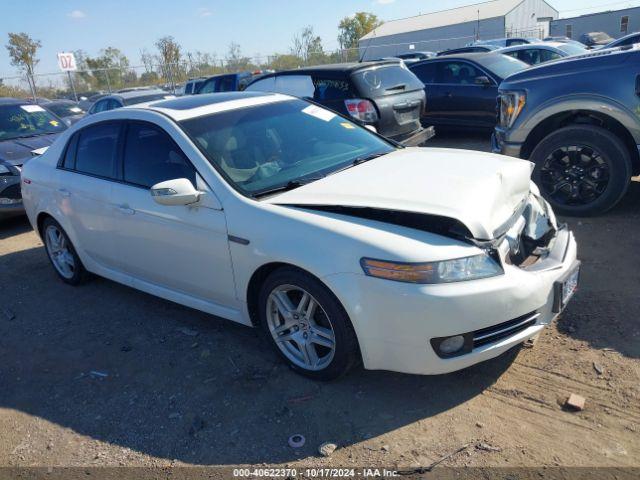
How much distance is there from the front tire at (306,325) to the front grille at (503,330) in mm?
657

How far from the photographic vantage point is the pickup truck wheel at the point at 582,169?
5.21 meters

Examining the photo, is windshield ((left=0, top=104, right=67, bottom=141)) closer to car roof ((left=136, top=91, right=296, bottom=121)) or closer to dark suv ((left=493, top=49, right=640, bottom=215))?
car roof ((left=136, top=91, right=296, bottom=121))

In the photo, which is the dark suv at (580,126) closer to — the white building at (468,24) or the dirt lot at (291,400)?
the dirt lot at (291,400)

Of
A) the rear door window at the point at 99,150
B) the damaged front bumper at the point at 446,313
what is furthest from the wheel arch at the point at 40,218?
the damaged front bumper at the point at 446,313

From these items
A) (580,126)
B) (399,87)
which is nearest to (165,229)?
(580,126)

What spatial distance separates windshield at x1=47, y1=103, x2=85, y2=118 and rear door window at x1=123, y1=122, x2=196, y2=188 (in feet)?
40.3

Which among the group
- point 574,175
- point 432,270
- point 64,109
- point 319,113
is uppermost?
point 319,113

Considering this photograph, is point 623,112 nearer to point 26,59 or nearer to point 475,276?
point 475,276

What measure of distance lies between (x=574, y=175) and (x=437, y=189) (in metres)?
3.04

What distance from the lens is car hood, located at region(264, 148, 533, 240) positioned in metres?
2.91

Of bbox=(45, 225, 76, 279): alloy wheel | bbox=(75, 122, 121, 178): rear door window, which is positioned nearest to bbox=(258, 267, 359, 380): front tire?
bbox=(75, 122, 121, 178): rear door window

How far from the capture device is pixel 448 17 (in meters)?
→ 59.2

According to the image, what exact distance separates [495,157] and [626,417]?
1875mm

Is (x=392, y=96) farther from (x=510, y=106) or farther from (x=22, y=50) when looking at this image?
(x=22, y=50)
